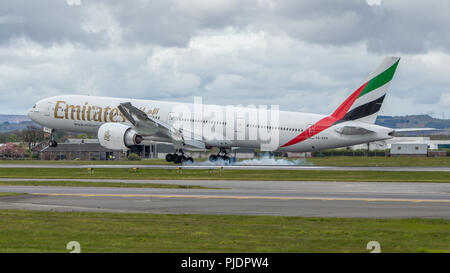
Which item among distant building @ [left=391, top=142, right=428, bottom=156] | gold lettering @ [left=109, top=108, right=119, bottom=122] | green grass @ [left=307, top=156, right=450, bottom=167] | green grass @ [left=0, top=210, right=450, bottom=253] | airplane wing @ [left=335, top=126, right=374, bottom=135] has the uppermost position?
gold lettering @ [left=109, top=108, right=119, bottom=122]

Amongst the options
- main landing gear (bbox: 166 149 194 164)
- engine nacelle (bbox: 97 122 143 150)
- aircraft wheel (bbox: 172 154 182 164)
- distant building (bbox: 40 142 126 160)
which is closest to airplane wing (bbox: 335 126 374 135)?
main landing gear (bbox: 166 149 194 164)

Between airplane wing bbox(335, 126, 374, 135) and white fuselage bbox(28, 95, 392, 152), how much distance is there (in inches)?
9.9

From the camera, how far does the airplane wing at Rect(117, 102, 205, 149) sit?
5066 cm

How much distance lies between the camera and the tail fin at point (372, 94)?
156 feet

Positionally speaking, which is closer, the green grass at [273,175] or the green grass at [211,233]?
the green grass at [211,233]

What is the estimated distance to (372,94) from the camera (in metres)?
47.8

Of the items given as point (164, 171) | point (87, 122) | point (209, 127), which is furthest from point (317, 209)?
point (87, 122)

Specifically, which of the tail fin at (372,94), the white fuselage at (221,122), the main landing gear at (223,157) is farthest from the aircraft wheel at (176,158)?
the tail fin at (372,94)

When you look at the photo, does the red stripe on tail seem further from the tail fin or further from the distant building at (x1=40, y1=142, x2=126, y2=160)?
the distant building at (x1=40, y1=142, x2=126, y2=160)

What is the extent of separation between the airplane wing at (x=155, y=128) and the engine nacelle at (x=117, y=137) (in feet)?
3.36

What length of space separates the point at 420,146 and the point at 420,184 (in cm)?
7944

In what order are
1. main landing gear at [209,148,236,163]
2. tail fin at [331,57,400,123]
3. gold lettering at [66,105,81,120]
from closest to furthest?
tail fin at [331,57,400,123] → gold lettering at [66,105,81,120] → main landing gear at [209,148,236,163]

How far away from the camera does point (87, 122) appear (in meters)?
54.8

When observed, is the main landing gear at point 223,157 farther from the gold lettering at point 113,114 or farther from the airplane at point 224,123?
the gold lettering at point 113,114
